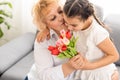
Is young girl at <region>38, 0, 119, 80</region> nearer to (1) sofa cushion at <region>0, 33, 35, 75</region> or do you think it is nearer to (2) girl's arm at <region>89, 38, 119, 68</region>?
(2) girl's arm at <region>89, 38, 119, 68</region>

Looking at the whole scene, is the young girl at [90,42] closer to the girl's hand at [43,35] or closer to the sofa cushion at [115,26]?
the girl's hand at [43,35]

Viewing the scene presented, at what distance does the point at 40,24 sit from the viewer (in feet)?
4.75

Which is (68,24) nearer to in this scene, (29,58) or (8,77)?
(8,77)

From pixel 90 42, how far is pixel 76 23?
0.14 metres

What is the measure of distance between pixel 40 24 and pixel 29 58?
34.4 inches

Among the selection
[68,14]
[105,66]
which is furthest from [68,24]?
[105,66]

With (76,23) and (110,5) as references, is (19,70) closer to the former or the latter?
(76,23)

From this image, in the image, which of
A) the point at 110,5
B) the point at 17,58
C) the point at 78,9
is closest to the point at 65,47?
the point at 78,9

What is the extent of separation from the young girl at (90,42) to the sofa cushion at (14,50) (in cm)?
89

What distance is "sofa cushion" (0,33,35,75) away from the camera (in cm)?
208

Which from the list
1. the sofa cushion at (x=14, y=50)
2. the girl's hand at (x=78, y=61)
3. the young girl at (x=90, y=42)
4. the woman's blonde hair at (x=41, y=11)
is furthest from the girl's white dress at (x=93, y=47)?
the sofa cushion at (x=14, y=50)

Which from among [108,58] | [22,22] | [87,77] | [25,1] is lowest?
[87,77]

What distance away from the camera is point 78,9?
126 cm

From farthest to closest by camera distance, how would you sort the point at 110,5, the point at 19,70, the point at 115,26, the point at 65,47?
the point at 110,5 → the point at 115,26 → the point at 19,70 → the point at 65,47
